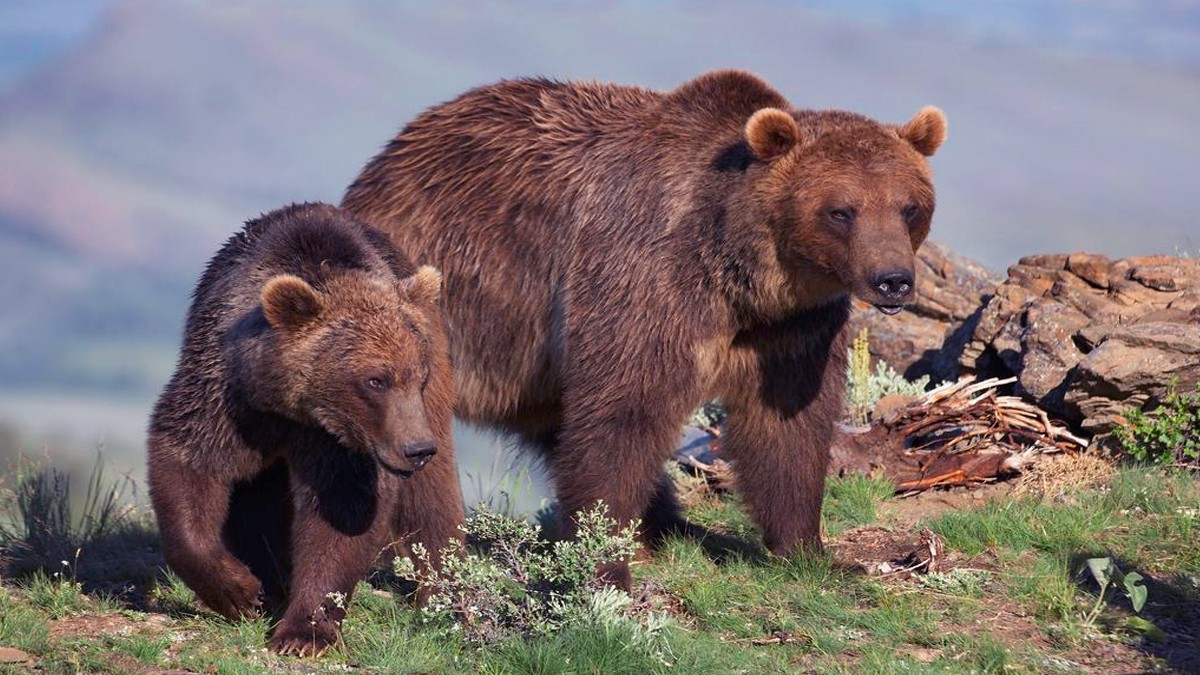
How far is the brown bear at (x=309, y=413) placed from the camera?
19.4 feet

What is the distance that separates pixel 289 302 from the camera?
5930 millimetres

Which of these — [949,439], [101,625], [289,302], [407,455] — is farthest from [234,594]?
[949,439]

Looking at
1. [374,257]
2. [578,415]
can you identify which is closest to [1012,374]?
[578,415]

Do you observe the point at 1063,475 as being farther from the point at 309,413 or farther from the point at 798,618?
the point at 309,413

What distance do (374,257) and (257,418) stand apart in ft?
2.81

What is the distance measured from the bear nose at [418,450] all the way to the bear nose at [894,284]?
1960mm

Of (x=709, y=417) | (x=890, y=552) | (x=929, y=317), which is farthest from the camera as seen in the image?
(x=929, y=317)

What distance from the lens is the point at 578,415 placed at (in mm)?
6723

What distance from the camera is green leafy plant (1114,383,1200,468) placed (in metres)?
8.43

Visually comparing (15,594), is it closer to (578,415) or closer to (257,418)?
(257,418)

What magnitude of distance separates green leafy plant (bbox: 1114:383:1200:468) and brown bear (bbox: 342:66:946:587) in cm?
229

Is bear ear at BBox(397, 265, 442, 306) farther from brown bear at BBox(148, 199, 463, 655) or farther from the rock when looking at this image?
the rock

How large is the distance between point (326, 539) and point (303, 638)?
1.34 feet

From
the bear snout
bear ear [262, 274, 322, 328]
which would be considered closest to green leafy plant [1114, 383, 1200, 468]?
the bear snout
